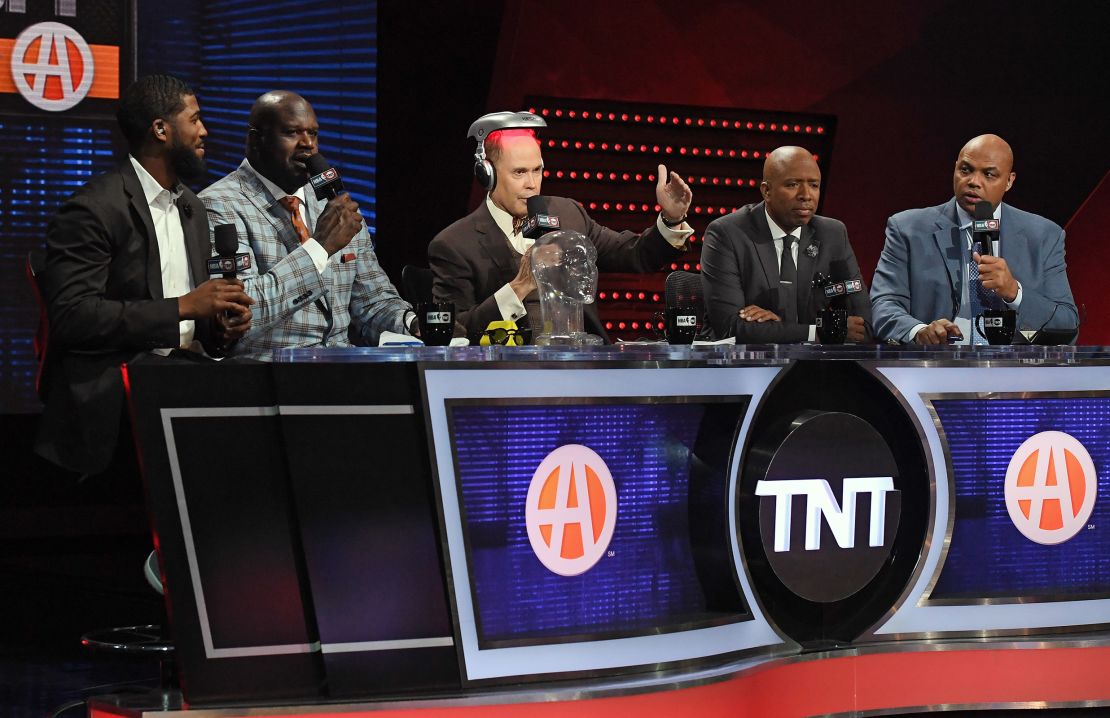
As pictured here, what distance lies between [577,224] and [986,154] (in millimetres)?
1365

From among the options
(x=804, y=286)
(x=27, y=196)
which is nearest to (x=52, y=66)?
(x=27, y=196)

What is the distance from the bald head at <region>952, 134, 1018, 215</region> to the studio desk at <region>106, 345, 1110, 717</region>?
107 centimetres

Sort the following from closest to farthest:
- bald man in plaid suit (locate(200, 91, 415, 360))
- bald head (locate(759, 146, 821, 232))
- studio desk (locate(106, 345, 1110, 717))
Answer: studio desk (locate(106, 345, 1110, 717)) < bald man in plaid suit (locate(200, 91, 415, 360)) < bald head (locate(759, 146, 821, 232))

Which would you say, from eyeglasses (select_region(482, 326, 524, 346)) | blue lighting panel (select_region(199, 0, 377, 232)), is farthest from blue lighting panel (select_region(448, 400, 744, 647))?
blue lighting panel (select_region(199, 0, 377, 232))

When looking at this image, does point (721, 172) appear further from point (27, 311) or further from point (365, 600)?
point (365, 600)

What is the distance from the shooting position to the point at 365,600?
2590 mm

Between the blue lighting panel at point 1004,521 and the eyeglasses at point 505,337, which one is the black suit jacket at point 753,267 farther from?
the eyeglasses at point 505,337

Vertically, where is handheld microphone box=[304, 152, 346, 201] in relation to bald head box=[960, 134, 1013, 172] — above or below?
below

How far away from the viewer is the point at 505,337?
123 inches

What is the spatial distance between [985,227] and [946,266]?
55 cm

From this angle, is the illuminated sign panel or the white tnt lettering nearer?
the white tnt lettering

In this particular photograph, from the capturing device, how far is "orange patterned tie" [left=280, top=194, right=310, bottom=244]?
12.2 feet

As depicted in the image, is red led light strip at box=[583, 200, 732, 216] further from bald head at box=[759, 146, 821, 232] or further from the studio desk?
the studio desk

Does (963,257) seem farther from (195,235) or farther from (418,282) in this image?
(195,235)
